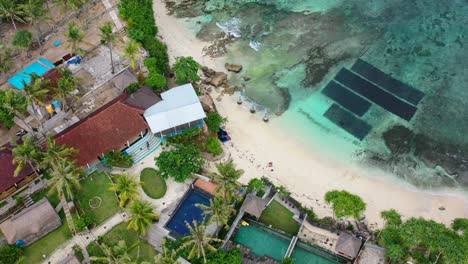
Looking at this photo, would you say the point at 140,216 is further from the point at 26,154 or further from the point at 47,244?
the point at 26,154

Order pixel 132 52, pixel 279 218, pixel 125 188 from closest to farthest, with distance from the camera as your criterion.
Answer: pixel 125 188
pixel 279 218
pixel 132 52

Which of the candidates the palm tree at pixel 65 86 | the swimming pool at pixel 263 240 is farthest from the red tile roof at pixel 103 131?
the swimming pool at pixel 263 240

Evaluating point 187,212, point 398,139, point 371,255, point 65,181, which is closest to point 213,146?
point 187,212

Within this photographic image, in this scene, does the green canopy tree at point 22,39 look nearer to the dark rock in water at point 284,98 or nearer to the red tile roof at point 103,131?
the red tile roof at point 103,131

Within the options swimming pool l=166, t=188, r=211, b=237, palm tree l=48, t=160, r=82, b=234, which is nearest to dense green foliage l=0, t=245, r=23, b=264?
palm tree l=48, t=160, r=82, b=234

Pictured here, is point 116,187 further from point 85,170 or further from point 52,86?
point 52,86
